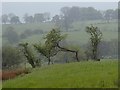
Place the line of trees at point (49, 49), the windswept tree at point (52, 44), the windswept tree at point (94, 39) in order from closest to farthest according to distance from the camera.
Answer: the windswept tree at point (94, 39) → the windswept tree at point (52, 44) → the line of trees at point (49, 49)

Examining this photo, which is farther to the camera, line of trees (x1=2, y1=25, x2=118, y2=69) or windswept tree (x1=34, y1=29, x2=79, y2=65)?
line of trees (x1=2, y1=25, x2=118, y2=69)

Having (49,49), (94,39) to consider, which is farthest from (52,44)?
(94,39)

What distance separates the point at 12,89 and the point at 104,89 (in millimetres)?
8283

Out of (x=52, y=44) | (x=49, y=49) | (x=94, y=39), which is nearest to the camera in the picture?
(x=52, y=44)

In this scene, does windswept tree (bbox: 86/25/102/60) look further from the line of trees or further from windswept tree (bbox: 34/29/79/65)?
windswept tree (bbox: 34/29/79/65)

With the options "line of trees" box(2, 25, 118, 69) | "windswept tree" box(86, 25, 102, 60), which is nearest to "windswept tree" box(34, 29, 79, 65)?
"line of trees" box(2, 25, 118, 69)

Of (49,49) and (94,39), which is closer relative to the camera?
(94,39)

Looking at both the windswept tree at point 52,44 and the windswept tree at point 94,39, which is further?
the windswept tree at point 52,44

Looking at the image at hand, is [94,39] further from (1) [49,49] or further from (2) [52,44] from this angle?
(1) [49,49]

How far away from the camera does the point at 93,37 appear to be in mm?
61812

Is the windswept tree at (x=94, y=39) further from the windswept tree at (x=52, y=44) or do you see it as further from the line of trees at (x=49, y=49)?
the windswept tree at (x=52, y=44)

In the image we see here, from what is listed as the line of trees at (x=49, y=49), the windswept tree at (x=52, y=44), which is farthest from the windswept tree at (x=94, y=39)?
the windswept tree at (x=52, y=44)

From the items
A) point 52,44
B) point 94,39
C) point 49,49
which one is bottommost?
point 49,49

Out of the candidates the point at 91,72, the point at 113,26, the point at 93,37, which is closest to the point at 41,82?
the point at 91,72
